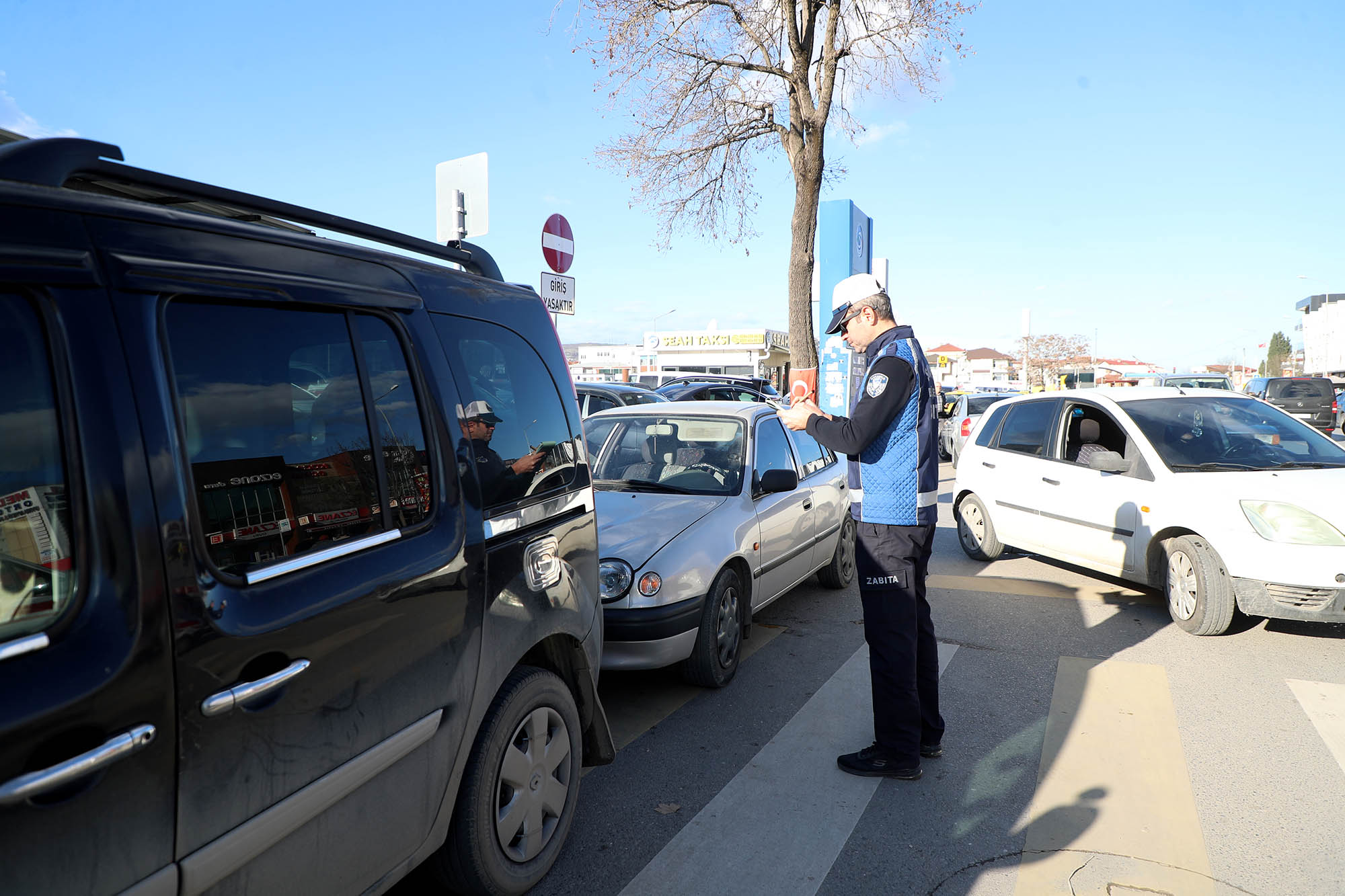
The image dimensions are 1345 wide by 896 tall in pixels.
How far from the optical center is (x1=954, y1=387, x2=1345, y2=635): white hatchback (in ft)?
17.2

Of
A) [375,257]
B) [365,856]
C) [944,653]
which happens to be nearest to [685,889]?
[365,856]

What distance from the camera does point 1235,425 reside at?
6.40 m

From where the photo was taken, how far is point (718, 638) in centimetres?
471

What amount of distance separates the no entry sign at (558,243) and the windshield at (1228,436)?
523cm

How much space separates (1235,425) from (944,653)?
312cm

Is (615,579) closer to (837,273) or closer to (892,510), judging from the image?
(892,510)

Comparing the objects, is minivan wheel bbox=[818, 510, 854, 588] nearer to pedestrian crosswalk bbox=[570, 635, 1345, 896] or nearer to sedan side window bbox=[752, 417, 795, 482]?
sedan side window bbox=[752, 417, 795, 482]

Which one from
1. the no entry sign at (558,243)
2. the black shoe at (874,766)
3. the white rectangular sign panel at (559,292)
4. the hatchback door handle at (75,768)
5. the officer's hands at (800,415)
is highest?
the no entry sign at (558,243)

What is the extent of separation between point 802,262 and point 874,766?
37.2 feet

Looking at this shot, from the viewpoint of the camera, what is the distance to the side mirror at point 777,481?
5.18 meters

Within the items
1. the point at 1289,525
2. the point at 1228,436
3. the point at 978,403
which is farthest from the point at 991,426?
the point at 978,403

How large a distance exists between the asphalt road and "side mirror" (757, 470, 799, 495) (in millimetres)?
1062

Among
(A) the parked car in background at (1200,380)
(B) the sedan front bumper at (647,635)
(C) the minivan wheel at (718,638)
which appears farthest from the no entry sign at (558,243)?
(A) the parked car in background at (1200,380)

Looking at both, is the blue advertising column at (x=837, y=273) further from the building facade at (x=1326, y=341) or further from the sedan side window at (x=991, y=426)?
the building facade at (x=1326, y=341)
